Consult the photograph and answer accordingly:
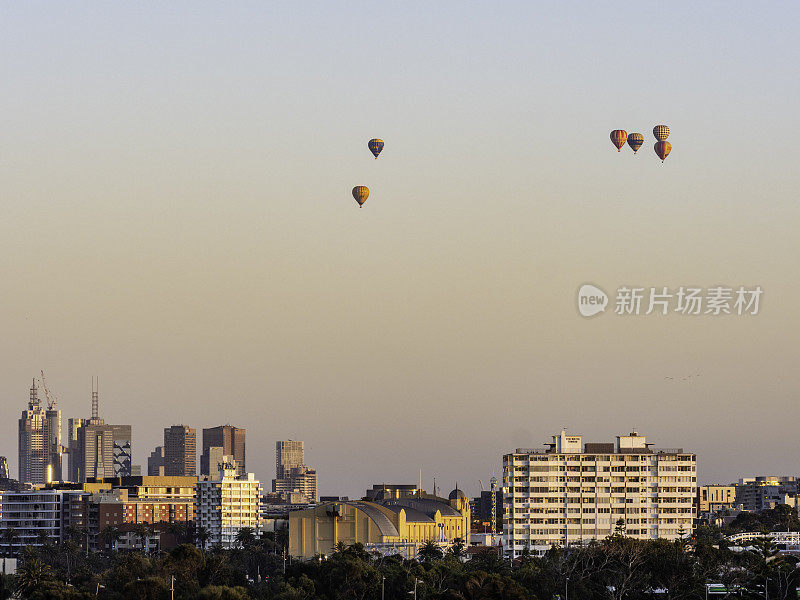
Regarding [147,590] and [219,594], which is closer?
[219,594]

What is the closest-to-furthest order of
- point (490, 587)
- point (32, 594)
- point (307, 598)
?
point (490, 587) → point (32, 594) → point (307, 598)

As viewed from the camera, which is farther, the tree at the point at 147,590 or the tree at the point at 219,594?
the tree at the point at 147,590

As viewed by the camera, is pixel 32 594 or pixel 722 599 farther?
pixel 722 599

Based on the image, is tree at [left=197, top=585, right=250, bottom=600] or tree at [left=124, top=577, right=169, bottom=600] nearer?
tree at [left=197, top=585, right=250, bottom=600]

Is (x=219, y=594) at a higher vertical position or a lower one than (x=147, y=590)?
higher

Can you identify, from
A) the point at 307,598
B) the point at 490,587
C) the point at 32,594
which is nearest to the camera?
the point at 490,587

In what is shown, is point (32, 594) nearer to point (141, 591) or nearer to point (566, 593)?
point (141, 591)

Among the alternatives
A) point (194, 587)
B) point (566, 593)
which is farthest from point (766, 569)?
point (194, 587)

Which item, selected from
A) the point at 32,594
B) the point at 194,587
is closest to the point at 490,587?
the point at 194,587

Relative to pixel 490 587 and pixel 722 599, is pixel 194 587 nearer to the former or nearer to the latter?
→ pixel 490 587
